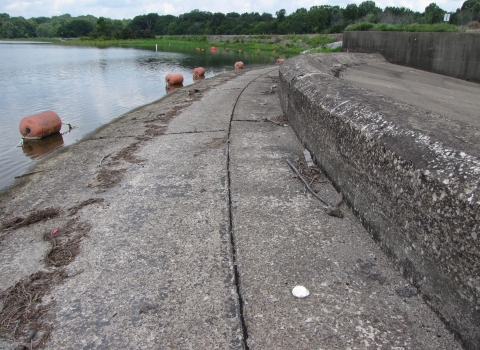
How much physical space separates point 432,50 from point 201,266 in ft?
40.9

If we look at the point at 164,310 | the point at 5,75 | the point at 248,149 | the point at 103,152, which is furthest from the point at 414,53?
the point at 5,75

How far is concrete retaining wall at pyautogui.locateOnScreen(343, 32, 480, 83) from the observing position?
398 inches

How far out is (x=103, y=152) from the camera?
570 cm

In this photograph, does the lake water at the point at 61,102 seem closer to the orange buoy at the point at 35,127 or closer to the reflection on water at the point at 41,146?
the reflection on water at the point at 41,146

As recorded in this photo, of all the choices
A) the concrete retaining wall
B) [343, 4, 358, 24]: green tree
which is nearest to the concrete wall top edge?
the concrete retaining wall

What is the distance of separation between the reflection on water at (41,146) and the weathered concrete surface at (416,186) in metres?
6.45

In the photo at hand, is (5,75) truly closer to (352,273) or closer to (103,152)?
(103,152)

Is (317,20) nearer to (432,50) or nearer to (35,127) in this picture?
(432,50)

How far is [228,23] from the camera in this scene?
108 metres

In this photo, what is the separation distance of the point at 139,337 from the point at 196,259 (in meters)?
0.74

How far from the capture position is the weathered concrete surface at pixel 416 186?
172 centimetres

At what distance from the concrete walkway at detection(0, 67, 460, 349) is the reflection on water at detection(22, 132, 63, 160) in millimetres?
3594

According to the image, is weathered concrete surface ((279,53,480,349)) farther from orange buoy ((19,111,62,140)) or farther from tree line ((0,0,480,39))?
tree line ((0,0,480,39))

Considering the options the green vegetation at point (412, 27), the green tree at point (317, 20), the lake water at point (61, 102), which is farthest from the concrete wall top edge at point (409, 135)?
the green tree at point (317, 20)
